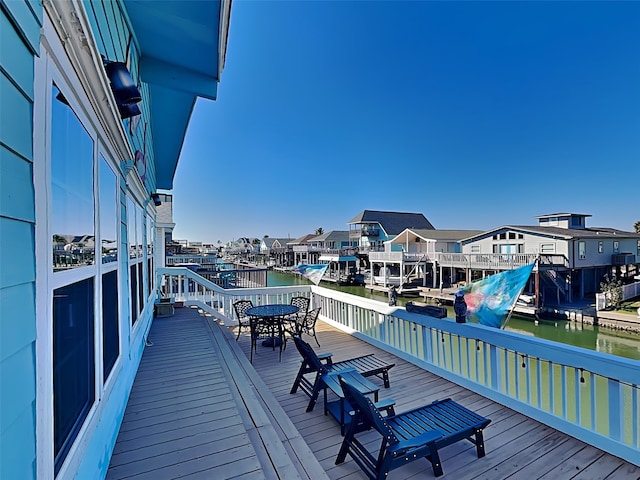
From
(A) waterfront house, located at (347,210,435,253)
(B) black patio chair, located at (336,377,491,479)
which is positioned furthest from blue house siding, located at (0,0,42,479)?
(A) waterfront house, located at (347,210,435,253)

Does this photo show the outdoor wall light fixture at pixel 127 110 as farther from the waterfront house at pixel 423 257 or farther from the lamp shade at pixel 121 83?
the waterfront house at pixel 423 257

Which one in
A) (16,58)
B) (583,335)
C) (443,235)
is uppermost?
(443,235)

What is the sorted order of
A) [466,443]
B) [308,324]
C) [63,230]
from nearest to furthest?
[63,230], [466,443], [308,324]

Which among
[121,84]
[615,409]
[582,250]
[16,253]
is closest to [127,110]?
[121,84]

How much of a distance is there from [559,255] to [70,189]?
24095mm

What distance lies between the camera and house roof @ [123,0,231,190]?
8.39 ft

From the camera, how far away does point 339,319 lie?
6.45 meters

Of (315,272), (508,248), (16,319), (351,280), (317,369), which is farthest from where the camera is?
(351,280)

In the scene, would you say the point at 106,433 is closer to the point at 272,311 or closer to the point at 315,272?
the point at 272,311

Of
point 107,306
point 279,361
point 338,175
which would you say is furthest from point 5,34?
point 338,175

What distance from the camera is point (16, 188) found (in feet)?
2.45

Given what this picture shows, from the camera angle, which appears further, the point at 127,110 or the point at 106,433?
the point at 127,110

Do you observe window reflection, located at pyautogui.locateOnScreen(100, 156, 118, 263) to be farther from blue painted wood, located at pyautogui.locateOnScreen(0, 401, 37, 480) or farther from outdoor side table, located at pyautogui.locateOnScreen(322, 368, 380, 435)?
outdoor side table, located at pyautogui.locateOnScreen(322, 368, 380, 435)

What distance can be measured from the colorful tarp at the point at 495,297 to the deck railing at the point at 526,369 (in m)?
1.18
